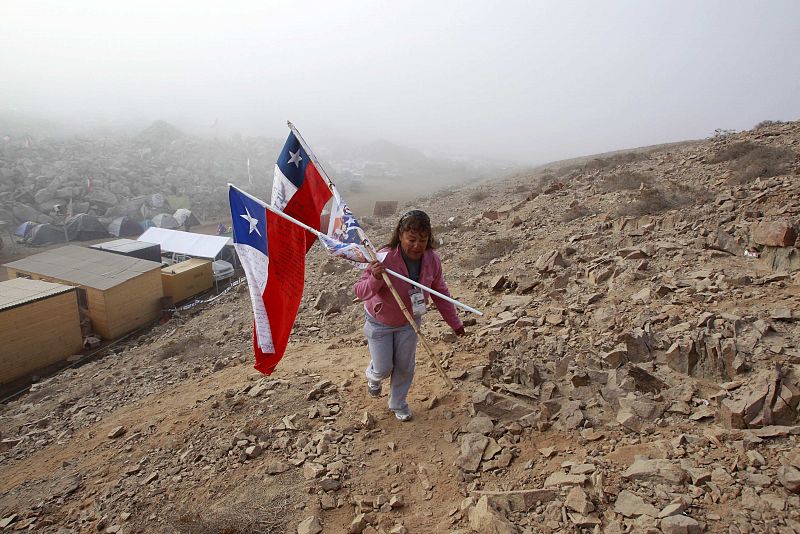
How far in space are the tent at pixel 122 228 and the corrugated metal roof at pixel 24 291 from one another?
14.0 metres

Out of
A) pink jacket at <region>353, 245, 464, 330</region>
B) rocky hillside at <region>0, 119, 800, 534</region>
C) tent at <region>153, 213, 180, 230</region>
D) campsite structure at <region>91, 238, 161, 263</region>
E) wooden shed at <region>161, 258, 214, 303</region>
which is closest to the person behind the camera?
rocky hillside at <region>0, 119, 800, 534</region>

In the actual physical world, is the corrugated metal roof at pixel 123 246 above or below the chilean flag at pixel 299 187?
below

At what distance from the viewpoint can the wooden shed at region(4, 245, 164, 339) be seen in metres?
10.3

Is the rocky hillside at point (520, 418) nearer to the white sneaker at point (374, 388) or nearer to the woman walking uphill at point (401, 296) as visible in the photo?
the white sneaker at point (374, 388)

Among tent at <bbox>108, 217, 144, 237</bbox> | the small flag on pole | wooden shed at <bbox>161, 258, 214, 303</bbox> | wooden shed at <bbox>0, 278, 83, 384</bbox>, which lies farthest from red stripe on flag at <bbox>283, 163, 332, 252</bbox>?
tent at <bbox>108, 217, 144, 237</bbox>

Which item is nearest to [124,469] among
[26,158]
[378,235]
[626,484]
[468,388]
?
[468,388]

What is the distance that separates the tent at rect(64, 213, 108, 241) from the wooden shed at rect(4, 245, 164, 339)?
1130 centimetres

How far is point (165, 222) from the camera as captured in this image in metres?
24.2

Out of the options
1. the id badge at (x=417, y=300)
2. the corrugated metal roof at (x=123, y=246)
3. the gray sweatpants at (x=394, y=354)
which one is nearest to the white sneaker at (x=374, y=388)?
the gray sweatpants at (x=394, y=354)

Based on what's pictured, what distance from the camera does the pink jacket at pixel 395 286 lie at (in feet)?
11.0

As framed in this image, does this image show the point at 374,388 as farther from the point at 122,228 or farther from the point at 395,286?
the point at 122,228

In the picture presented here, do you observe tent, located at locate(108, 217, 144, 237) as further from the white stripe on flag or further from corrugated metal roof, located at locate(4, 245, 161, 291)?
the white stripe on flag

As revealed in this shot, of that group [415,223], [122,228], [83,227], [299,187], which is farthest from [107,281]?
[83,227]

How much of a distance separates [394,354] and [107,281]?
974 centimetres
